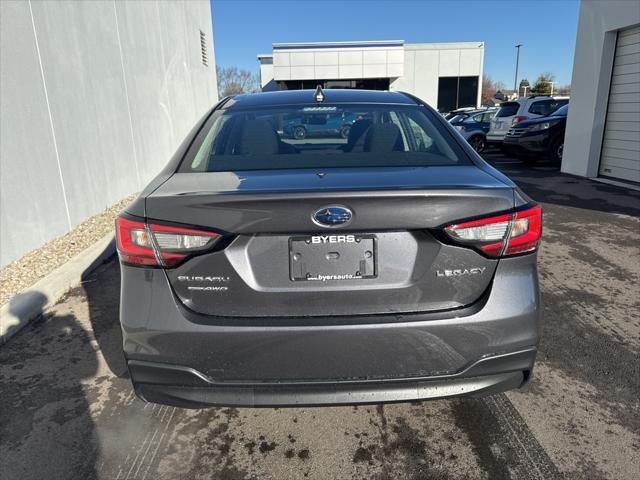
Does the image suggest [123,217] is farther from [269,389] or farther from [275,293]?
[269,389]

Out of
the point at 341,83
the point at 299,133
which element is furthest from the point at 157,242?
the point at 341,83

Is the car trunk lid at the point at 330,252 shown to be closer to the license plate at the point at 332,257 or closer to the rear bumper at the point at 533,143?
the license plate at the point at 332,257

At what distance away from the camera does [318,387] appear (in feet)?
6.22

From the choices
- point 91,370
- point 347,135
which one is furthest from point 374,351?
point 91,370

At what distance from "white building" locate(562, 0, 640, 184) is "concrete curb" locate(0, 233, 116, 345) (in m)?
9.43

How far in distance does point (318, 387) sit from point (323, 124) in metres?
1.60

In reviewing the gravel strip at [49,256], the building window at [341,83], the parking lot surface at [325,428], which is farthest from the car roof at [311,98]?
the building window at [341,83]

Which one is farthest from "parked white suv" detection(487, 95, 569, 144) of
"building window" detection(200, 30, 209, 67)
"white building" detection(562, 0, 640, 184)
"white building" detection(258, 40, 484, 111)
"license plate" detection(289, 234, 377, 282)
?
"white building" detection(258, 40, 484, 111)

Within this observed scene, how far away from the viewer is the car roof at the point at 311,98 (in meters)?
2.96

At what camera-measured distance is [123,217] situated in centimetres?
191

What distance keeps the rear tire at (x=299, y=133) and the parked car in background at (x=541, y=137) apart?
10829 mm

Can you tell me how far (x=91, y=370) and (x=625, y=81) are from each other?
10479 mm

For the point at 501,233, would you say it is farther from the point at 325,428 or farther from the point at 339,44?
the point at 339,44

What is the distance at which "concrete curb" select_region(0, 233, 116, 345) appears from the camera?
3580 millimetres
